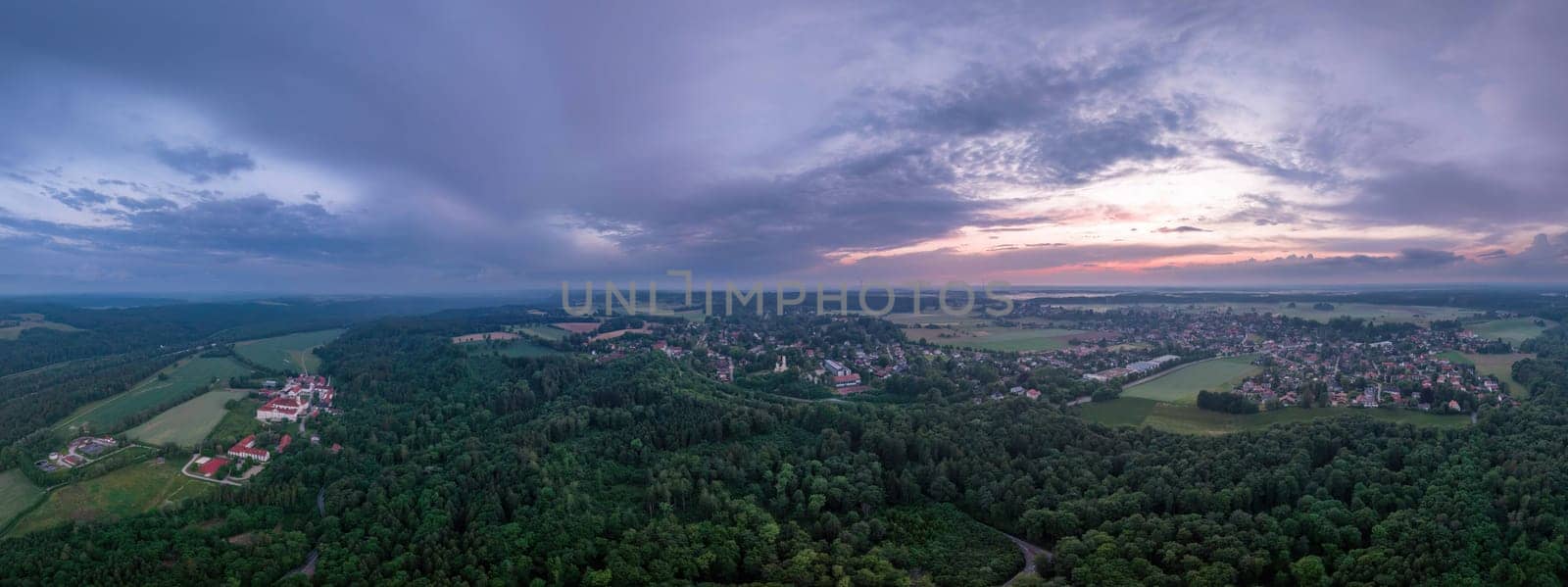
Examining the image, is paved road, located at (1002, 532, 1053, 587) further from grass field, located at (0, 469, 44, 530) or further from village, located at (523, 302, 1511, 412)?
grass field, located at (0, 469, 44, 530)

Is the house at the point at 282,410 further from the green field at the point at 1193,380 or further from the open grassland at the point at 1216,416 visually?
the green field at the point at 1193,380

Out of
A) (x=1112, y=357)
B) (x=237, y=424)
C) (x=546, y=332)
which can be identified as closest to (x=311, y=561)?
(x=237, y=424)

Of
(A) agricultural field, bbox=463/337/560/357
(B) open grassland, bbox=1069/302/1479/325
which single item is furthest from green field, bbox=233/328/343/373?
(B) open grassland, bbox=1069/302/1479/325

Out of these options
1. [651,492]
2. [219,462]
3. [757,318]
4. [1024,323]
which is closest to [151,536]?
[219,462]

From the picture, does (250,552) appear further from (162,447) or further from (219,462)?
(162,447)

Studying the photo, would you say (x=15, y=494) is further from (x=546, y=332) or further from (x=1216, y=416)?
(x=1216, y=416)

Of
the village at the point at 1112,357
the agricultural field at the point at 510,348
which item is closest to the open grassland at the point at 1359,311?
the village at the point at 1112,357

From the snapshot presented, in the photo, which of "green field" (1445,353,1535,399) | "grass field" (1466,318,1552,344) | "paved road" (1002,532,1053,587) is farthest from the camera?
"grass field" (1466,318,1552,344)
